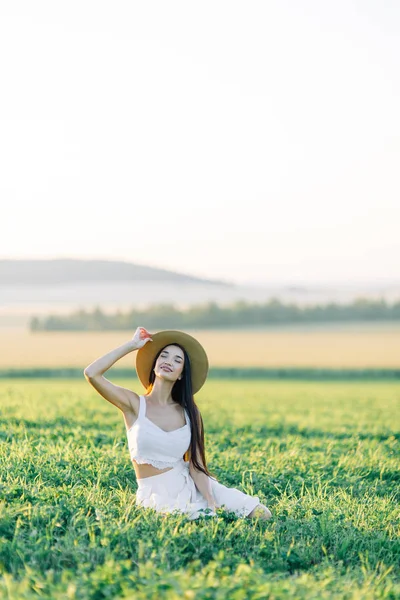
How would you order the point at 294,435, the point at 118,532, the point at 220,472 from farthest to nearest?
the point at 294,435
the point at 220,472
the point at 118,532

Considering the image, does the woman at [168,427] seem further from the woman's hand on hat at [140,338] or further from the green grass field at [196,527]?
the green grass field at [196,527]

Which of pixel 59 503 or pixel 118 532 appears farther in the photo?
pixel 59 503

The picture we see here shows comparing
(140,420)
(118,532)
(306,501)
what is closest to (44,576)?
(118,532)

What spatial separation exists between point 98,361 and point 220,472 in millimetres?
2959

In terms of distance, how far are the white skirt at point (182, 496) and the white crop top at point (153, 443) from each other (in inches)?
5.2

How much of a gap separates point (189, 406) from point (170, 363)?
495 mm

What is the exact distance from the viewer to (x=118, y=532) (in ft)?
19.8

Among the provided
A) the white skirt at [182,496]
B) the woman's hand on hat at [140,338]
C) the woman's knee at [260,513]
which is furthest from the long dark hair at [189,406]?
the woman's knee at [260,513]

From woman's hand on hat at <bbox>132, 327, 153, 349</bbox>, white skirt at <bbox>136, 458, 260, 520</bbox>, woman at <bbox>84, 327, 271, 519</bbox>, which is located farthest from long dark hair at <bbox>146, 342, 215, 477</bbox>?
woman's hand on hat at <bbox>132, 327, 153, 349</bbox>

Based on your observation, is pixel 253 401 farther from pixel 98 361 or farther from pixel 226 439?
pixel 98 361

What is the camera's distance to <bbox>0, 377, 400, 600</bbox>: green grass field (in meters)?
5.21

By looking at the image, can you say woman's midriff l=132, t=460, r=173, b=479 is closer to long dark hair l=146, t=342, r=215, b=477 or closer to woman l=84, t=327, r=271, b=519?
woman l=84, t=327, r=271, b=519

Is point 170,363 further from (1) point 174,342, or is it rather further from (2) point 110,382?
(2) point 110,382

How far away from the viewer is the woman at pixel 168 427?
6.98m
